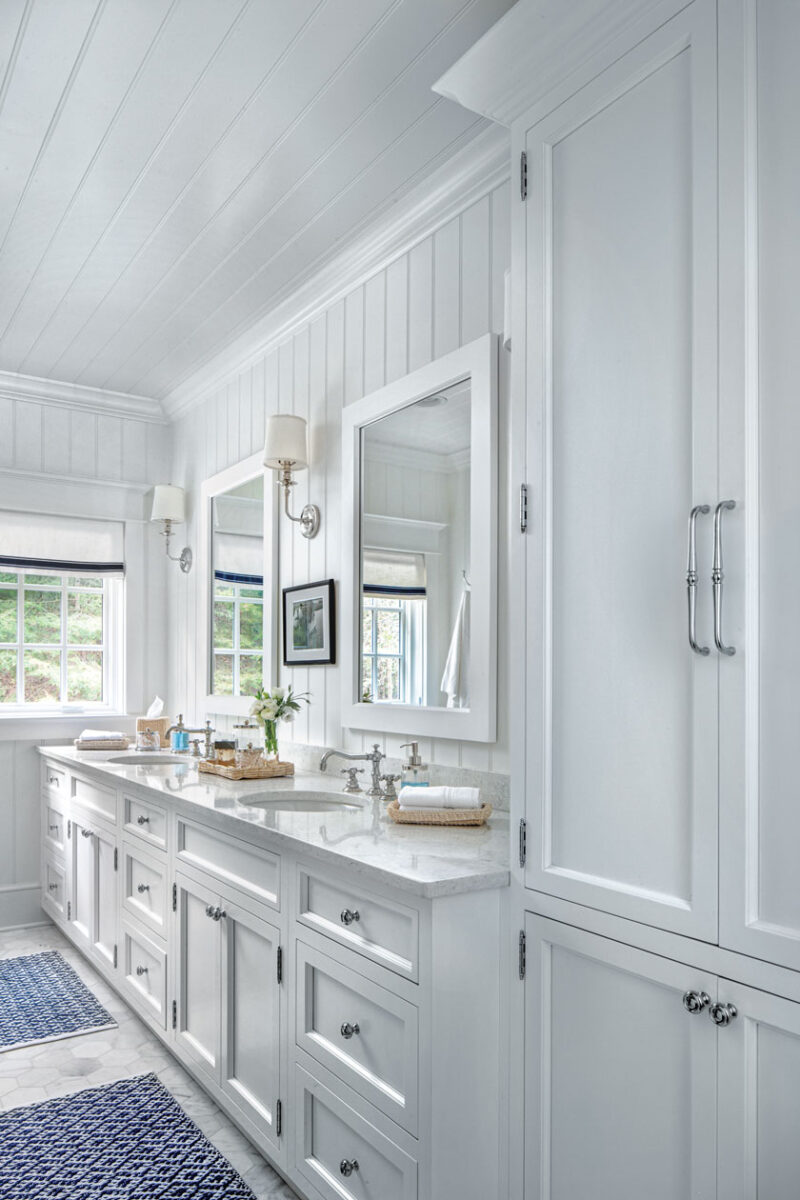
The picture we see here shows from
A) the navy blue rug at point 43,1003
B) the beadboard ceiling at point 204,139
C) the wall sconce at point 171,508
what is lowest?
the navy blue rug at point 43,1003

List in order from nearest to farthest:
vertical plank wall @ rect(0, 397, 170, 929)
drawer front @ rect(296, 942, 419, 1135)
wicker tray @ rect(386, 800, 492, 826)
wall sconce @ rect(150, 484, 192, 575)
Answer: drawer front @ rect(296, 942, 419, 1135) < wicker tray @ rect(386, 800, 492, 826) < vertical plank wall @ rect(0, 397, 170, 929) < wall sconce @ rect(150, 484, 192, 575)

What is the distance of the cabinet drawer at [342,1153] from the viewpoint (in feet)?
5.19

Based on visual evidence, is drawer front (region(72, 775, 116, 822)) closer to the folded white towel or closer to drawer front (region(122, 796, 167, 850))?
drawer front (region(122, 796, 167, 850))

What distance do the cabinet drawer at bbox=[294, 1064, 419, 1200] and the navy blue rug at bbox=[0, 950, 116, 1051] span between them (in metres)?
1.36

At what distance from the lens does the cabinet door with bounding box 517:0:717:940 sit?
1238 mm

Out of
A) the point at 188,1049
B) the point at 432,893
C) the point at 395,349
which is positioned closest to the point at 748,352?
the point at 432,893

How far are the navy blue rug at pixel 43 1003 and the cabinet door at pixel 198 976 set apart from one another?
61 centimetres

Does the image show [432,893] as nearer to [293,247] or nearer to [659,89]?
[659,89]

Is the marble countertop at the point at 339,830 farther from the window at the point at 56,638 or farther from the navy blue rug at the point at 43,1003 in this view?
the window at the point at 56,638

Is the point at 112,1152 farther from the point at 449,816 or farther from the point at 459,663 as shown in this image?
the point at 459,663

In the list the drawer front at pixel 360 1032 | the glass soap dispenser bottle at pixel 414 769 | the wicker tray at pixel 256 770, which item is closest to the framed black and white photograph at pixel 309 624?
the wicker tray at pixel 256 770

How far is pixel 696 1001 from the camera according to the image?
1208 millimetres

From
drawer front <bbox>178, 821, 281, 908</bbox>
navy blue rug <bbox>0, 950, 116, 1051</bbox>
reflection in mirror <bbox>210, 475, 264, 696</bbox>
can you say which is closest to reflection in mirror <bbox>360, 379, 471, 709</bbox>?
drawer front <bbox>178, 821, 281, 908</bbox>

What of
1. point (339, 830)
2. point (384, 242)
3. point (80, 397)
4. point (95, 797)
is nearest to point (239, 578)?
point (95, 797)
